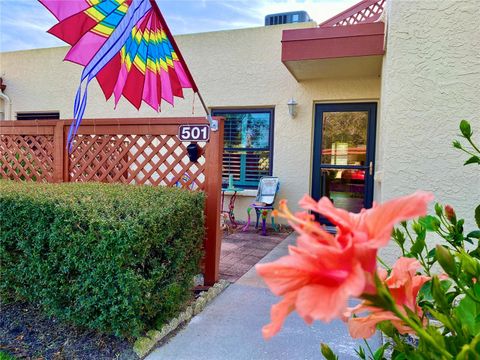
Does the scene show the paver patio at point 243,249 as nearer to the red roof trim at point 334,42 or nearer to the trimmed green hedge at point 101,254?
the trimmed green hedge at point 101,254

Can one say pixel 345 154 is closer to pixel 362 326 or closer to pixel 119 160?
pixel 119 160

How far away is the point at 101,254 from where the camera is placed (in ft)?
7.45

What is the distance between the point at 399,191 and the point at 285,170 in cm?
340

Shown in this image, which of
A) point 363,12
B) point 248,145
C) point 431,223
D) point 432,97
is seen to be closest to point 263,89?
point 248,145

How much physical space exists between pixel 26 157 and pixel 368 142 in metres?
5.29

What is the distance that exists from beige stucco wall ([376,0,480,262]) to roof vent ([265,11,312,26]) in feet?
12.5

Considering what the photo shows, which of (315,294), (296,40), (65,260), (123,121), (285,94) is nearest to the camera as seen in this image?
(315,294)

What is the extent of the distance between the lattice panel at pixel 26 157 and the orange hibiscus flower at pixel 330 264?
466 cm

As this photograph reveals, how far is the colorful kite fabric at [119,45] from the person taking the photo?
92.2 inches

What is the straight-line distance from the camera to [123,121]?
155 inches

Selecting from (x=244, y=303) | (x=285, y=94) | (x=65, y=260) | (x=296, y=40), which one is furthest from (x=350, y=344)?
(x=285, y=94)

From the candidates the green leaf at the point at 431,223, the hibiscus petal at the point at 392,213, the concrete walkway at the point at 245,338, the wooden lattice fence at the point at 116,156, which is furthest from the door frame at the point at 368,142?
the hibiscus petal at the point at 392,213

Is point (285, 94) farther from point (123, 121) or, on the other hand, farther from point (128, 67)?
point (128, 67)

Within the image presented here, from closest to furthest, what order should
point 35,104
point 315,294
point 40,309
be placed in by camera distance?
point 315,294 → point 40,309 → point 35,104
